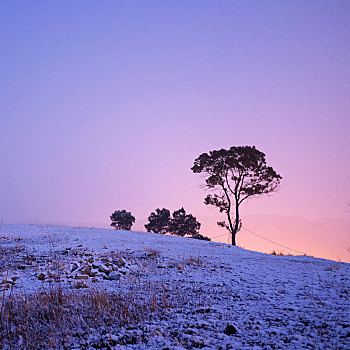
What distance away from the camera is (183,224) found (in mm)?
45125

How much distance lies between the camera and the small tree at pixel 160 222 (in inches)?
1834

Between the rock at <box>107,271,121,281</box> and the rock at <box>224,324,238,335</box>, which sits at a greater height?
the rock at <box>224,324,238,335</box>

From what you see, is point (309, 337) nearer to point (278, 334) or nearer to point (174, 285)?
point (278, 334)

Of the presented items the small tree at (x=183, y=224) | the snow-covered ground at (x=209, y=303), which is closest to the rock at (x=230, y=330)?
the snow-covered ground at (x=209, y=303)

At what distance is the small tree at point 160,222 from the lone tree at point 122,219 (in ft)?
12.9

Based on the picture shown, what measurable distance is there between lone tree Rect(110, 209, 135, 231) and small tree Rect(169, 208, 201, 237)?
7957mm

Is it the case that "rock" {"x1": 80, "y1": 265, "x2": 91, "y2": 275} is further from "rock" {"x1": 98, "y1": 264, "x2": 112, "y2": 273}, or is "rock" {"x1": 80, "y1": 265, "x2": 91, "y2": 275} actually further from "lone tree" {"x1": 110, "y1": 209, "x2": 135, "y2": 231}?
"lone tree" {"x1": 110, "y1": 209, "x2": 135, "y2": 231}

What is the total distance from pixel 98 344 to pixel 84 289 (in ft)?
9.04

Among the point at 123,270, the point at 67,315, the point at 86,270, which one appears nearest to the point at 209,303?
the point at 67,315

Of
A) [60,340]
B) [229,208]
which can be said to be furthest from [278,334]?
[229,208]

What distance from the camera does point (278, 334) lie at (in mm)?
3379

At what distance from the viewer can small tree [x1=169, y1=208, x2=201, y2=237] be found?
44656mm

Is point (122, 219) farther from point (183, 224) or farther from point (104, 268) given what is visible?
point (104, 268)

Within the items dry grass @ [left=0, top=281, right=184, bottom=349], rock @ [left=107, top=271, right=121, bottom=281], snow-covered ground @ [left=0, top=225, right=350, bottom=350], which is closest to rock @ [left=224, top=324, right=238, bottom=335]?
snow-covered ground @ [left=0, top=225, right=350, bottom=350]
